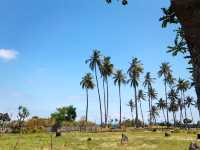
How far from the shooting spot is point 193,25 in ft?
13.3

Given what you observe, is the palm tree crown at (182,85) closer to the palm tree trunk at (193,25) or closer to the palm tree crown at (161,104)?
the palm tree crown at (161,104)

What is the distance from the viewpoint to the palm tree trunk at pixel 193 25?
13.3 ft

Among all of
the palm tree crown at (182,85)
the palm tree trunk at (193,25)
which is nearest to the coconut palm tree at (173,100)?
the palm tree crown at (182,85)

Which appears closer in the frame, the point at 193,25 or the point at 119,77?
the point at 193,25

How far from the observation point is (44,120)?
139m

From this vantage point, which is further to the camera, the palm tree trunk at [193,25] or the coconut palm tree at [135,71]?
the coconut palm tree at [135,71]

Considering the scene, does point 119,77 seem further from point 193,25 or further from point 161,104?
point 193,25

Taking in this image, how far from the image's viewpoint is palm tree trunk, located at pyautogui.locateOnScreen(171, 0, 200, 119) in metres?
4.05

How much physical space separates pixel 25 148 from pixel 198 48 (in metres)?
51.4

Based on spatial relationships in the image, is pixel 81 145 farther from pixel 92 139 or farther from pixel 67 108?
pixel 67 108

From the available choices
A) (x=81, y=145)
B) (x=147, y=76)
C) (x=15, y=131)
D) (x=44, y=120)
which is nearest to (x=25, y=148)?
(x=81, y=145)

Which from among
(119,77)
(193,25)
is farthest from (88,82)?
(193,25)

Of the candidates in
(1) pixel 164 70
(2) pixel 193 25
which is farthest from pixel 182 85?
(2) pixel 193 25

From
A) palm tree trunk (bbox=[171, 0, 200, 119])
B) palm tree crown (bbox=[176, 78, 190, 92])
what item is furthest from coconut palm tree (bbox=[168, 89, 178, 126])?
palm tree trunk (bbox=[171, 0, 200, 119])
